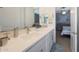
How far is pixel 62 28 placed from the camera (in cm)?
156

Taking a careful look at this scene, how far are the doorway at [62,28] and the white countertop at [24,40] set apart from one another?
103 millimetres

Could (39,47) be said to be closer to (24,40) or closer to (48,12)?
(24,40)

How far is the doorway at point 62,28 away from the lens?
5.01 feet

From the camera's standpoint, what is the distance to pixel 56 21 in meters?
1.56

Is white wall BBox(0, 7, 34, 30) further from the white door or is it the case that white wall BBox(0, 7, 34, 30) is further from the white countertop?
the white door

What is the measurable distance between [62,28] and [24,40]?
44 centimetres

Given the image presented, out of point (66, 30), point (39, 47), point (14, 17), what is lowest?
point (39, 47)

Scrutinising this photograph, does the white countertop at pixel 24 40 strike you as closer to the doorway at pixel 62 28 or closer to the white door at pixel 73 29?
the doorway at pixel 62 28

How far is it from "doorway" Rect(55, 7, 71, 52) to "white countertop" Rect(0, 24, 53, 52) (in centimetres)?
10

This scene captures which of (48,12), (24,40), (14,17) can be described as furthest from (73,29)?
(14,17)
